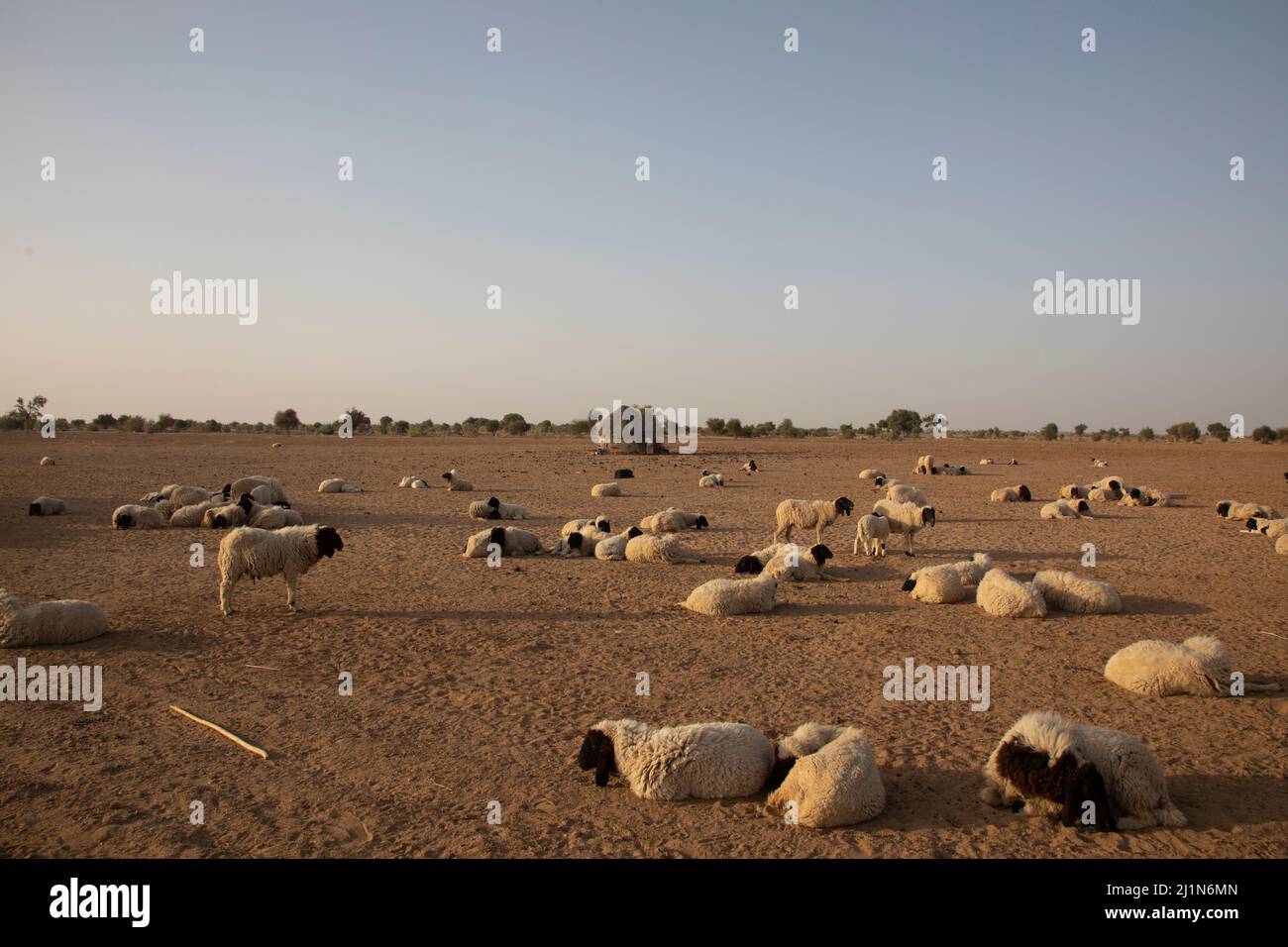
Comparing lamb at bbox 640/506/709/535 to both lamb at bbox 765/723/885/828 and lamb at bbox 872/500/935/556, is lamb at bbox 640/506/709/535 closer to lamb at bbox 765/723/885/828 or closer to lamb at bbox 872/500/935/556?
lamb at bbox 872/500/935/556

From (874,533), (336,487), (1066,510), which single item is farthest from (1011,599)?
(336,487)

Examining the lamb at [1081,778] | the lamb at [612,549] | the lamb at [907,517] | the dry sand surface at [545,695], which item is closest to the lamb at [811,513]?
the lamb at [907,517]

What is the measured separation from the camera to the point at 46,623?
822 cm

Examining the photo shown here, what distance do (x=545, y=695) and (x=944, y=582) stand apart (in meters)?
6.04

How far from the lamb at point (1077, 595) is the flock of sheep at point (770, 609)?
0.02 m

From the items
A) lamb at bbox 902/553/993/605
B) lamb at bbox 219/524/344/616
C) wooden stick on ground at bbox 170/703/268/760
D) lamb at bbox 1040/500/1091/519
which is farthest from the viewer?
lamb at bbox 1040/500/1091/519

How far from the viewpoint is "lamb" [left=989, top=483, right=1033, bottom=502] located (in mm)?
21984

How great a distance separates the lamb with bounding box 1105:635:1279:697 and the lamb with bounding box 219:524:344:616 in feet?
30.5

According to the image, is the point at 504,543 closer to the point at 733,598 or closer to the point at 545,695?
the point at 733,598

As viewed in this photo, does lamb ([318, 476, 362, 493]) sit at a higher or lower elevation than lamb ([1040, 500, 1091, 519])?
higher

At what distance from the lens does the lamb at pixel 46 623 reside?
8.13 meters

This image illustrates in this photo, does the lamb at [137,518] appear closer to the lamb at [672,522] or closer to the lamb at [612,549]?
the lamb at [612,549]

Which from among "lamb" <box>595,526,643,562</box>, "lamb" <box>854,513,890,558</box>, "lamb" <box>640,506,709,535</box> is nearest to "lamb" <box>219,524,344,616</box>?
"lamb" <box>595,526,643,562</box>
